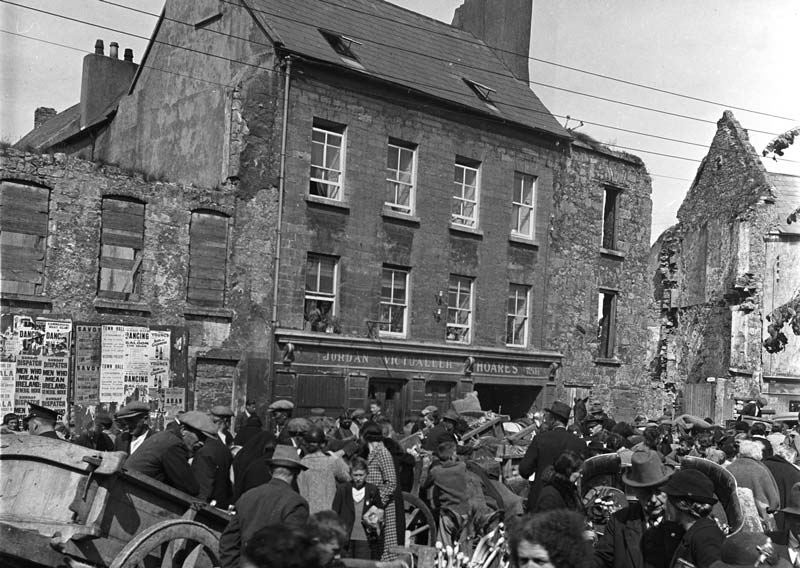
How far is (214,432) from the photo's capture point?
9.43 meters

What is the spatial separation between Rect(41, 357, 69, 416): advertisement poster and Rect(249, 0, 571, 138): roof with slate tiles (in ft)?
27.8

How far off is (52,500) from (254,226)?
14829 mm

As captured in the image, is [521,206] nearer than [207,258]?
No

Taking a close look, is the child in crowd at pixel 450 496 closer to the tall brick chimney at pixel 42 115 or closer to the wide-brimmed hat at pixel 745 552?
the wide-brimmed hat at pixel 745 552

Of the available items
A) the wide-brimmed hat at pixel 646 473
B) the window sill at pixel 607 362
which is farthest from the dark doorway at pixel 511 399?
the wide-brimmed hat at pixel 646 473

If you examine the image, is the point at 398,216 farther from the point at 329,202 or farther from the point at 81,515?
the point at 81,515

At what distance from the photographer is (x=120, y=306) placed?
19.5 metres

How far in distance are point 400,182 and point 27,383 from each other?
10.3 metres

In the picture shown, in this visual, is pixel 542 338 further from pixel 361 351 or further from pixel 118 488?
pixel 118 488

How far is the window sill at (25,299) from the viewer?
18.1 m

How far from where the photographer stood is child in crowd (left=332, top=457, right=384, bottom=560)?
8.09m

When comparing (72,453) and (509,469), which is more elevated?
(72,453)

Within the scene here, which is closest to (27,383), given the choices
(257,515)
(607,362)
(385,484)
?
(385,484)

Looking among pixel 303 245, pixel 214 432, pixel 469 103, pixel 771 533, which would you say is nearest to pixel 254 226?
pixel 303 245
